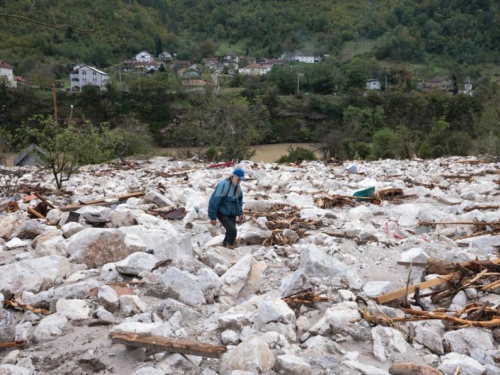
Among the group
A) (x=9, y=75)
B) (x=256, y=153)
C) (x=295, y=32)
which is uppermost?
(x=295, y=32)

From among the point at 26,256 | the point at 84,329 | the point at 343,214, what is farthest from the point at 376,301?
the point at 343,214

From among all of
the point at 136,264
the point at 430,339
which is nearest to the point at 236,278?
the point at 136,264

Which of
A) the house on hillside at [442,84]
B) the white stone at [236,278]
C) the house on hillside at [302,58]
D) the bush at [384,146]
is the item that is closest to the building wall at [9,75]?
the bush at [384,146]

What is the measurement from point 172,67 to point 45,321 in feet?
247

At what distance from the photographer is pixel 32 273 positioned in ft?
12.0

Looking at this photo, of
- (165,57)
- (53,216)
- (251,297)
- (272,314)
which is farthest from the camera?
(165,57)

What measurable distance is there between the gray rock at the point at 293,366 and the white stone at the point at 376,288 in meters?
1.26

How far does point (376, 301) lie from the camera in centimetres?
348

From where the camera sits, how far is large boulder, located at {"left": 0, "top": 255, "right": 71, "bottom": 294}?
351cm

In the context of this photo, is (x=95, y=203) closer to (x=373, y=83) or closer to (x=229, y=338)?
(x=229, y=338)

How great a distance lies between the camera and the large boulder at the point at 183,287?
3.41 metres

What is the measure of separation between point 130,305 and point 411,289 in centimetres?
203

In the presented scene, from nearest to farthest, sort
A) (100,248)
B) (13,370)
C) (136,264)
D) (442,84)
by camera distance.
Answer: (13,370) → (136,264) → (100,248) → (442,84)

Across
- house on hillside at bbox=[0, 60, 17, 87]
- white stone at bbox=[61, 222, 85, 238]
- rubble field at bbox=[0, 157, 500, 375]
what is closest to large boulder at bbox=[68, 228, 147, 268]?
rubble field at bbox=[0, 157, 500, 375]
